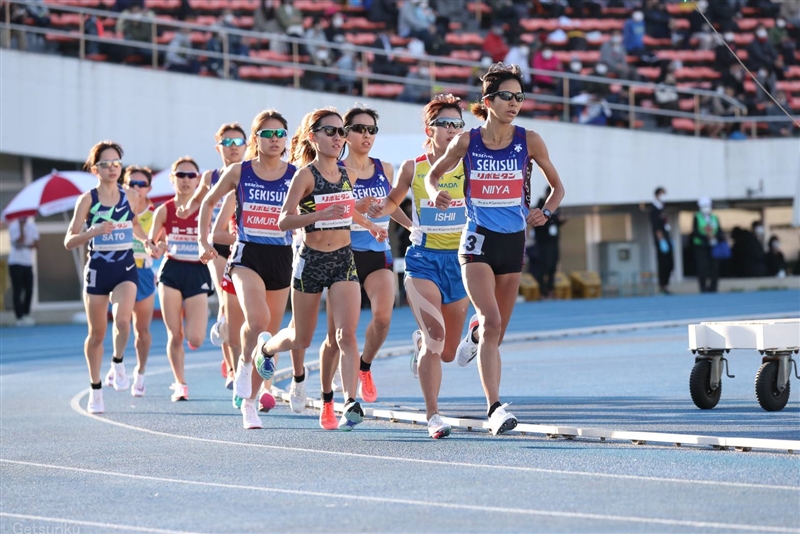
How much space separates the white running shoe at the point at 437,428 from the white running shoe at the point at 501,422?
287mm

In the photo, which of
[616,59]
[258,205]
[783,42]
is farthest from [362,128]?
[783,42]

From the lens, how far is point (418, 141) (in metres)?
24.7

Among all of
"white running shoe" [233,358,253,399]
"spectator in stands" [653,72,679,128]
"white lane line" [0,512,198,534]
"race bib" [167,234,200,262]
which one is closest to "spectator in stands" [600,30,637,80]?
"spectator in stands" [653,72,679,128]

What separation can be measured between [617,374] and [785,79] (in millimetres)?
22220

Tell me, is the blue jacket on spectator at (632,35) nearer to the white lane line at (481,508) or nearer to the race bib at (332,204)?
the race bib at (332,204)

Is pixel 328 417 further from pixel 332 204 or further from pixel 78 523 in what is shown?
pixel 78 523

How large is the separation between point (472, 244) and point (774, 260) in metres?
25.2

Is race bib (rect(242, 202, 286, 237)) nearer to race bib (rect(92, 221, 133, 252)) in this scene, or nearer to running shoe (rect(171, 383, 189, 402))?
race bib (rect(92, 221, 133, 252))

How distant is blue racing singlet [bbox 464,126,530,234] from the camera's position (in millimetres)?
9219

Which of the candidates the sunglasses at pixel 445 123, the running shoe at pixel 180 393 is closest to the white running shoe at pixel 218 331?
the running shoe at pixel 180 393

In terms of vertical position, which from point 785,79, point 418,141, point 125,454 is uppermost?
point 785,79

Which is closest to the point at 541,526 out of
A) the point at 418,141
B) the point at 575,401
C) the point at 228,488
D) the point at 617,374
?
the point at 228,488

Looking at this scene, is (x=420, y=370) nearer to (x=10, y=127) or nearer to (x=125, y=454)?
(x=125, y=454)

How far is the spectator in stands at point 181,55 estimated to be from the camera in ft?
91.5
